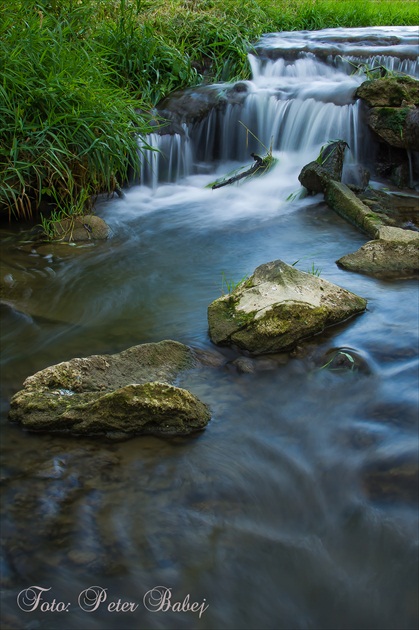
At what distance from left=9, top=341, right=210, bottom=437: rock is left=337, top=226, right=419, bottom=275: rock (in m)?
1.97

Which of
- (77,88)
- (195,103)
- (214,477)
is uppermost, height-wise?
A: (77,88)

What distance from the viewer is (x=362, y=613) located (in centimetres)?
209

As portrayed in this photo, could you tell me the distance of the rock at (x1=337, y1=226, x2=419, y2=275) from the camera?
4.52 metres

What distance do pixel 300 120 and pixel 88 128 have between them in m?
2.76

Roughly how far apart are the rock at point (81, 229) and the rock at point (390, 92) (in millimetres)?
3187

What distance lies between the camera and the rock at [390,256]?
4.52 metres

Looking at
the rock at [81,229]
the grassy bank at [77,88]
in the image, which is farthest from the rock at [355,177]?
the rock at [81,229]

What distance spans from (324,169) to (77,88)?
2358mm

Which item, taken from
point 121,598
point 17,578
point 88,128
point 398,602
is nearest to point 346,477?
point 398,602

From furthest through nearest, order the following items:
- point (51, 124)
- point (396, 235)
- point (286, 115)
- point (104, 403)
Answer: point (286, 115) → point (51, 124) → point (396, 235) → point (104, 403)

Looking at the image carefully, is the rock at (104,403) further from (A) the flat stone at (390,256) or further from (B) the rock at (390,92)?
(B) the rock at (390,92)

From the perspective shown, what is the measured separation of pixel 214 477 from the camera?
2674 mm

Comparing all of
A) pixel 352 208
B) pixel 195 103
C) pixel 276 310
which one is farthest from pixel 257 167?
pixel 276 310

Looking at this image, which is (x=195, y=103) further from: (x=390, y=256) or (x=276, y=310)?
(x=276, y=310)
